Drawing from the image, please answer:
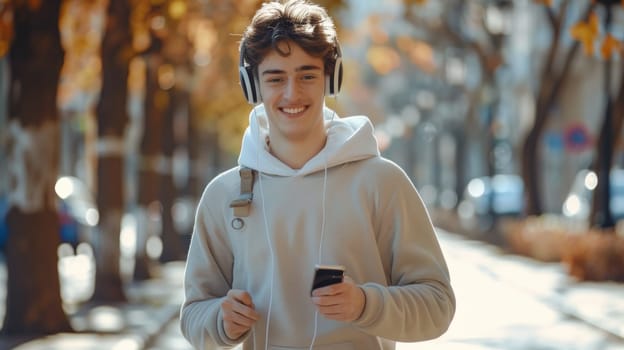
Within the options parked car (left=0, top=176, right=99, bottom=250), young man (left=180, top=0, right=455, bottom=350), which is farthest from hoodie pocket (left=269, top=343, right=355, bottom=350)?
parked car (left=0, top=176, right=99, bottom=250)

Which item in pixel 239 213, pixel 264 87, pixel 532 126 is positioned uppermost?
pixel 264 87

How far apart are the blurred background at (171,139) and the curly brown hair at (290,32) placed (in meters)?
0.23

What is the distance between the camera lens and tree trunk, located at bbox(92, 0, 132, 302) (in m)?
19.3

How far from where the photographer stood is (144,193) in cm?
2480

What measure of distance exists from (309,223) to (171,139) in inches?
996

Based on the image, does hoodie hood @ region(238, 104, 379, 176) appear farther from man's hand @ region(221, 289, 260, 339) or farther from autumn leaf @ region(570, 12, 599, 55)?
autumn leaf @ region(570, 12, 599, 55)

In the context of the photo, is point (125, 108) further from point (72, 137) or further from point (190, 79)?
point (72, 137)

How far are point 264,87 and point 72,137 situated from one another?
187 feet

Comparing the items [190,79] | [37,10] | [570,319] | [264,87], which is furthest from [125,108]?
[264,87]

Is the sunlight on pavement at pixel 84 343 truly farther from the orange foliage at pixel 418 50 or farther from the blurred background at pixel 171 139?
the orange foliage at pixel 418 50

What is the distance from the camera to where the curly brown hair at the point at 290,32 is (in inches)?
162

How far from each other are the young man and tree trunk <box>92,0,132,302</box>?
49.8 ft

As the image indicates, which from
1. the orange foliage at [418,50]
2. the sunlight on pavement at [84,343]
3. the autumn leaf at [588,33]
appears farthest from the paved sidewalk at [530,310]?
the orange foliage at [418,50]

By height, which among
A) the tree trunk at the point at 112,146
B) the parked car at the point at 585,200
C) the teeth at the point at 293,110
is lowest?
the parked car at the point at 585,200
